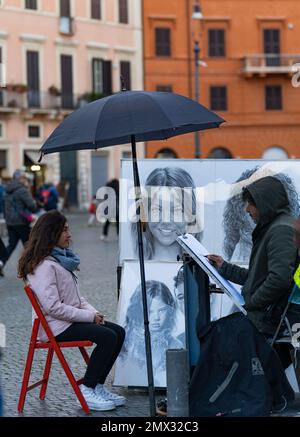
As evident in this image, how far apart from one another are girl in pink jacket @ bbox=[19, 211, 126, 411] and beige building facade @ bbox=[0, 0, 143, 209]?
35.2m

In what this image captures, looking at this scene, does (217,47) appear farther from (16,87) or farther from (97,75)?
(16,87)

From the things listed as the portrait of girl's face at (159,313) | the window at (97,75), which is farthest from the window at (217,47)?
the portrait of girl's face at (159,313)

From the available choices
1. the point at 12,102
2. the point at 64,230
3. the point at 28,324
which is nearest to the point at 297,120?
the point at 12,102

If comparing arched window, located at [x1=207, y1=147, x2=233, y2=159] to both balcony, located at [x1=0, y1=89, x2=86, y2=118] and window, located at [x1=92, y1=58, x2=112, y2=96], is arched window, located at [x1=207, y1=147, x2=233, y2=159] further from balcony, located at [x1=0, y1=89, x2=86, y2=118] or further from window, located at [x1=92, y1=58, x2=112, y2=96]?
balcony, located at [x1=0, y1=89, x2=86, y2=118]

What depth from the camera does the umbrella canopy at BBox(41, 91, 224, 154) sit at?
5547 millimetres

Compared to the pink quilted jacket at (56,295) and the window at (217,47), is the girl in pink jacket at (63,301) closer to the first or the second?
the pink quilted jacket at (56,295)

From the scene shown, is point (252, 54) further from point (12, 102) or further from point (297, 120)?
point (12, 102)

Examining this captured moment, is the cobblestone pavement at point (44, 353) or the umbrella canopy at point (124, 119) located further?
the cobblestone pavement at point (44, 353)

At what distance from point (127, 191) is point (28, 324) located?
314 cm

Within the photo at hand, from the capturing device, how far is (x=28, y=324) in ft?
31.2

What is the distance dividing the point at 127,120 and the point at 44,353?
3.13m

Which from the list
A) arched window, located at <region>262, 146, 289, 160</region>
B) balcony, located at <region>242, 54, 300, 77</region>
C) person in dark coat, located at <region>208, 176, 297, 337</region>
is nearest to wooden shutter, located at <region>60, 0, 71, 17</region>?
balcony, located at <region>242, 54, 300, 77</region>

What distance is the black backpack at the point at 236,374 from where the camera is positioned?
5328 millimetres

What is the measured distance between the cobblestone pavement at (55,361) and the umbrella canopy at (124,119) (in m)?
1.66
